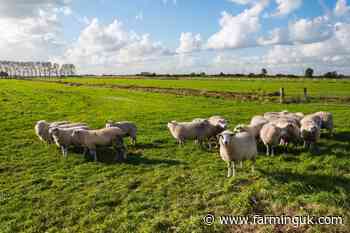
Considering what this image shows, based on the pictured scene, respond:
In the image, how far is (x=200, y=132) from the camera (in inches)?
555

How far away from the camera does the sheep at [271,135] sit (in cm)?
1212

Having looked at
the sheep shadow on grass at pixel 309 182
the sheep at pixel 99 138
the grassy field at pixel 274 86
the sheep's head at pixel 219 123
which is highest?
the grassy field at pixel 274 86

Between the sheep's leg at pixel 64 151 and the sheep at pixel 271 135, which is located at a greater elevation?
the sheep at pixel 271 135

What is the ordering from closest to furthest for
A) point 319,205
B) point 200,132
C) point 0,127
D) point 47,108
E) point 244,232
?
point 244,232
point 319,205
point 200,132
point 0,127
point 47,108

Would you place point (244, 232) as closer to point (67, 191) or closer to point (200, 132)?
point (67, 191)

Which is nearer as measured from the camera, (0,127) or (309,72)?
(0,127)

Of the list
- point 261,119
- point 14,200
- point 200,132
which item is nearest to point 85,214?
point 14,200

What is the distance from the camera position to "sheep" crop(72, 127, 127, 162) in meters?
12.8

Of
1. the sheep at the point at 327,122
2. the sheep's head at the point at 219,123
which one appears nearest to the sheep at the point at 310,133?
the sheep at the point at 327,122

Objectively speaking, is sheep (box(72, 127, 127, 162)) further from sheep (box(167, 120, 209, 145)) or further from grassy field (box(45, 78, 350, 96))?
grassy field (box(45, 78, 350, 96))

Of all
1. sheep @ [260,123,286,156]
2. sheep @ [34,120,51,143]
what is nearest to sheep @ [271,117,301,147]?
sheep @ [260,123,286,156]

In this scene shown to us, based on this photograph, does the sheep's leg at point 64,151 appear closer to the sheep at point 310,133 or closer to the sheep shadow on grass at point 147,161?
the sheep shadow on grass at point 147,161

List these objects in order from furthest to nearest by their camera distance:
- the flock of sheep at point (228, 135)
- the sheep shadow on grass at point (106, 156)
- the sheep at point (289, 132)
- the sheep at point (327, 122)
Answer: the sheep at point (327, 122) < the sheep at point (289, 132) < the sheep shadow on grass at point (106, 156) < the flock of sheep at point (228, 135)

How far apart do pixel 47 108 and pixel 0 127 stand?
377 inches
